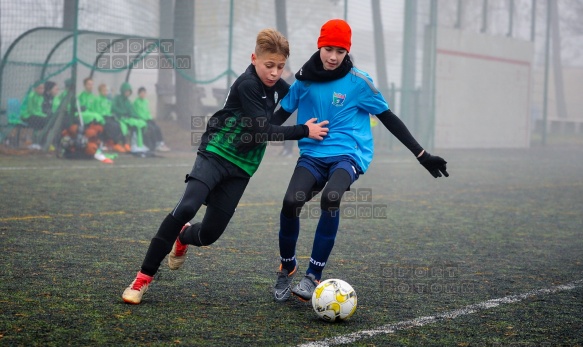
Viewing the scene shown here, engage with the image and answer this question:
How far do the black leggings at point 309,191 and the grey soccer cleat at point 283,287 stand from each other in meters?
0.36

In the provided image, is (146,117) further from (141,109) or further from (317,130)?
(317,130)

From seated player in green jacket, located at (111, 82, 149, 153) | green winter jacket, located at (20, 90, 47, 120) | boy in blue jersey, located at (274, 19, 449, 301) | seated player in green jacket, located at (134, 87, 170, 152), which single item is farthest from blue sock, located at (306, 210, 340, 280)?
seated player in green jacket, located at (134, 87, 170, 152)

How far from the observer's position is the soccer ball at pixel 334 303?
4.37m

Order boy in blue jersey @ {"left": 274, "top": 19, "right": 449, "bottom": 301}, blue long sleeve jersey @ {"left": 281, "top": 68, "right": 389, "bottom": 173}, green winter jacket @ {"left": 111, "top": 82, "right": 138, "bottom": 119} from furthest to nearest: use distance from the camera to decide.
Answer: green winter jacket @ {"left": 111, "top": 82, "right": 138, "bottom": 119} < blue long sleeve jersey @ {"left": 281, "top": 68, "right": 389, "bottom": 173} < boy in blue jersey @ {"left": 274, "top": 19, "right": 449, "bottom": 301}

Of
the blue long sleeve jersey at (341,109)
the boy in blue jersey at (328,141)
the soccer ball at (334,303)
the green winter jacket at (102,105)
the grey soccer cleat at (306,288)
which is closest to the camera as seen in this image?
the soccer ball at (334,303)

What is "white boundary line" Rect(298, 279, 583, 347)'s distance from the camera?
3.98m

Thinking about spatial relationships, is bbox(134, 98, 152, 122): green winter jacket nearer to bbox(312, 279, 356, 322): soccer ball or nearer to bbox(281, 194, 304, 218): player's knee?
bbox(281, 194, 304, 218): player's knee

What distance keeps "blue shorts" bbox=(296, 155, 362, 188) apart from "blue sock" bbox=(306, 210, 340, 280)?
0.23m

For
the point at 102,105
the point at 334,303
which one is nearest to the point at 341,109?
the point at 334,303

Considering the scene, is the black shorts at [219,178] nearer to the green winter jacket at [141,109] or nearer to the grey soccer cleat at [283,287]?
the grey soccer cleat at [283,287]

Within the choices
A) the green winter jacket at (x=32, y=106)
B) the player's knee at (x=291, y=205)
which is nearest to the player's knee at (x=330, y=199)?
the player's knee at (x=291, y=205)

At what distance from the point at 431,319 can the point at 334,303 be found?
0.56 m

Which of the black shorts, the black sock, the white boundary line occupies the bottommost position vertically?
the white boundary line

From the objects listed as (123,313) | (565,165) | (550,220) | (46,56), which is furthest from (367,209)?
(565,165)
